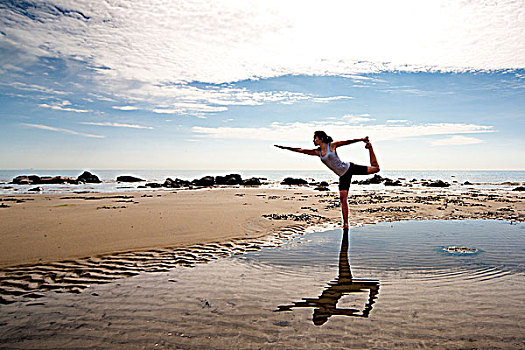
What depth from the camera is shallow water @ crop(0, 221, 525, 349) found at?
12.8 ft

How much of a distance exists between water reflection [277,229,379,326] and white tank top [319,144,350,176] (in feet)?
14.9

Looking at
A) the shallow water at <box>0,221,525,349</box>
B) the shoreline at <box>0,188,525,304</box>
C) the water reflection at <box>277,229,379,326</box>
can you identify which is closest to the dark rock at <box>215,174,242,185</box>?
the shoreline at <box>0,188,525,304</box>

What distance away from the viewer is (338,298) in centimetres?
509

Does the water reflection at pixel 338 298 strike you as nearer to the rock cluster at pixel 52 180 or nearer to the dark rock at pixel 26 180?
the rock cluster at pixel 52 180

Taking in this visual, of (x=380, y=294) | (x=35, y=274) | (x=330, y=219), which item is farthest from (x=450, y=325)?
(x=330, y=219)

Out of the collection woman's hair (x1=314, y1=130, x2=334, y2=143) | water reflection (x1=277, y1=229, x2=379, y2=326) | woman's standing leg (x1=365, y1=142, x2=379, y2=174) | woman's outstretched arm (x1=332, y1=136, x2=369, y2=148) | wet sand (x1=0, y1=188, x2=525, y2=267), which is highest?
woman's hair (x1=314, y1=130, x2=334, y2=143)

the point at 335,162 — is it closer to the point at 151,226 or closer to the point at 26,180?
the point at 151,226

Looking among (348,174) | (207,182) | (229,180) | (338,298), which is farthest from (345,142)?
(229,180)

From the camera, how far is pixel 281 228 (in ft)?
37.2

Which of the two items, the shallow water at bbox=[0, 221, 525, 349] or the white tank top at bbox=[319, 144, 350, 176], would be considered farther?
the white tank top at bbox=[319, 144, 350, 176]

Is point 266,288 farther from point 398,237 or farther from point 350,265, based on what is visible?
point 398,237

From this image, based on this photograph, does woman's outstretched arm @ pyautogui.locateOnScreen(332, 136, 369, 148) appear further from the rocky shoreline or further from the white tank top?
the rocky shoreline

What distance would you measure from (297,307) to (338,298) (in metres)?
0.75

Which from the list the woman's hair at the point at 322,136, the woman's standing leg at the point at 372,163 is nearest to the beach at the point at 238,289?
the woman's standing leg at the point at 372,163
